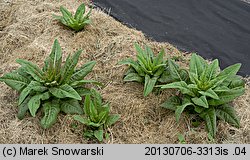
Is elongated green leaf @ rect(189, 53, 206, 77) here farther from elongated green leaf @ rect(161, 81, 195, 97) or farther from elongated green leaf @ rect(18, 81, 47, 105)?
elongated green leaf @ rect(18, 81, 47, 105)

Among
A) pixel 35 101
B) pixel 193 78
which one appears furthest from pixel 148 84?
pixel 35 101

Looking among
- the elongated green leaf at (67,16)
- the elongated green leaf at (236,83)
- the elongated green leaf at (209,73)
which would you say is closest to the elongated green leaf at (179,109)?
the elongated green leaf at (209,73)

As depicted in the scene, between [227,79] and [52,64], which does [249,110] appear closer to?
[227,79]

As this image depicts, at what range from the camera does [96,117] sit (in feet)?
11.6

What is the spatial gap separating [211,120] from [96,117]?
1038 mm

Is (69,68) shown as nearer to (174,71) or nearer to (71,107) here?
(71,107)

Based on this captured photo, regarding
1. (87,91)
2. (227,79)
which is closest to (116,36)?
(87,91)

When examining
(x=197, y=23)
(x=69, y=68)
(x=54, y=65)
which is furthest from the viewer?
(x=197, y=23)

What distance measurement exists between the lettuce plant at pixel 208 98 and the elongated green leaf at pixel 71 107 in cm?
80

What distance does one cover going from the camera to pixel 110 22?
4840 mm

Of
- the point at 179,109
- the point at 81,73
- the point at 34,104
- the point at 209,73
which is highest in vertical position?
the point at 209,73

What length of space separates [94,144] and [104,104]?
459 millimetres

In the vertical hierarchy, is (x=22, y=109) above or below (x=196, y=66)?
below

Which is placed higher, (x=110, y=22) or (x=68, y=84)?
(x=110, y=22)
